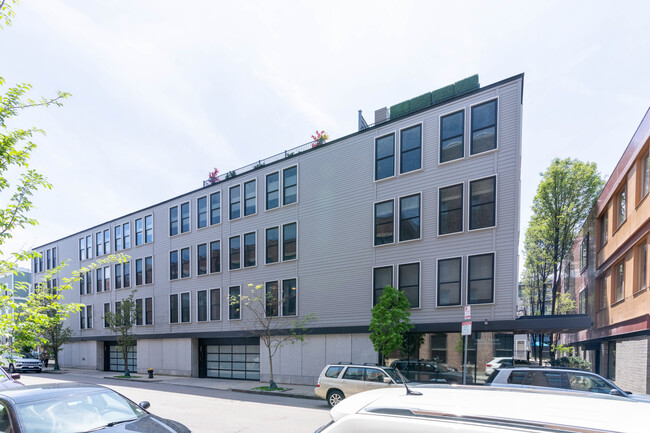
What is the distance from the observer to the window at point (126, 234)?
32.3m

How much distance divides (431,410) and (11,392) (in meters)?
6.34

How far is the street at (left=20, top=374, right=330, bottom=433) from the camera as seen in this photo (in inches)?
395

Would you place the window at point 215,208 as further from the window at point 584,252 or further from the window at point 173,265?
the window at point 584,252

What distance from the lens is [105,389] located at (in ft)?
20.4

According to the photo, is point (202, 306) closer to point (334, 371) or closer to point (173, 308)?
point (173, 308)

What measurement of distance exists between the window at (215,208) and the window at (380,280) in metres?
12.3

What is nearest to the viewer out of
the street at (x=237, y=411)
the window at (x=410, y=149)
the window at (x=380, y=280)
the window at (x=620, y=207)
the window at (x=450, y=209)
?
the street at (x=237, y=411)

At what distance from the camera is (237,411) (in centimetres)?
1252

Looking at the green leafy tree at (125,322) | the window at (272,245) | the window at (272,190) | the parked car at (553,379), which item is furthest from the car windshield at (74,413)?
the green leafy tree at (125,322)

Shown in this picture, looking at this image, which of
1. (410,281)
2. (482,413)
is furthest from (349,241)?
(482,413)

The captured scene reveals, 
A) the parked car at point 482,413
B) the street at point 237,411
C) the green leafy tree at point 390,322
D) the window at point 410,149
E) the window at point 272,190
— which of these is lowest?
the street at point 237,411

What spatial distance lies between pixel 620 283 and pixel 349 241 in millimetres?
13966

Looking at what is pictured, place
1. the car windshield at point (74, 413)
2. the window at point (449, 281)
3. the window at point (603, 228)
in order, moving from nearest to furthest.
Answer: the car windshield at point (74, 413) → the window at point (449, 281) → the window at point (603, 228)

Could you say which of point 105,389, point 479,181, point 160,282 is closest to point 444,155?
point 479,181
